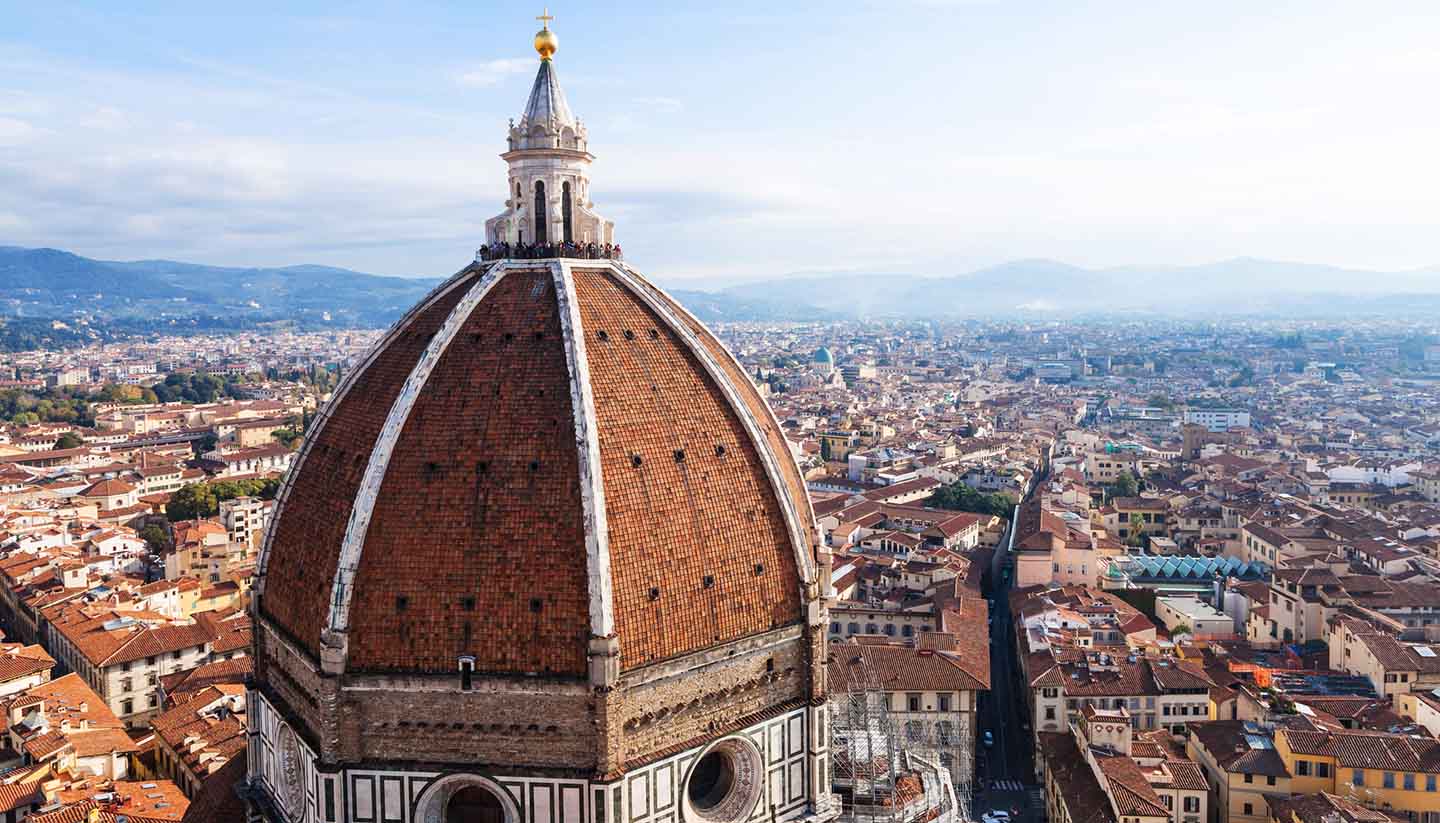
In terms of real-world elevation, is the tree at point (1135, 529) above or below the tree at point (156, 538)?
below

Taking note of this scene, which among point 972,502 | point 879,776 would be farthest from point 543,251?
point 972,502

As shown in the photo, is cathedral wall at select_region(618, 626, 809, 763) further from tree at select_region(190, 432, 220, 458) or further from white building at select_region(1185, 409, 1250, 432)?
white building at select_region(1185, 409, 1250, 432)

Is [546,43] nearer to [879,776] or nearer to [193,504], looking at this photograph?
[879,776]

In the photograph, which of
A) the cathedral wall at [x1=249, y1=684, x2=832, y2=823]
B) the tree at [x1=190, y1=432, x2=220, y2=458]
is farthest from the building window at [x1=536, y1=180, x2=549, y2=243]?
the tree at [x1=190, y1=432, x2=220, y2=458]

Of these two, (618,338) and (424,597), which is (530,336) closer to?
(618,338)

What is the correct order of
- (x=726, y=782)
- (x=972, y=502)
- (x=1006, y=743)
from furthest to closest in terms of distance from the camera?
(x=972, y=502), (x=1006, y=743), (x=726, y=782)

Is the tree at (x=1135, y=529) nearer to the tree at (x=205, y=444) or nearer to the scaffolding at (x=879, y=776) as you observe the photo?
the scaffolding at (x=879, y=776)

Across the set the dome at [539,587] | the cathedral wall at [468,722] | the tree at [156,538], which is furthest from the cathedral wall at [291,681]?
the tree at [156,538]
